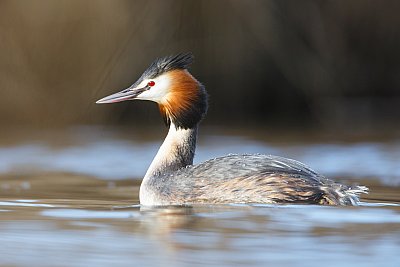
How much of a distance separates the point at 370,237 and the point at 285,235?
48 cm

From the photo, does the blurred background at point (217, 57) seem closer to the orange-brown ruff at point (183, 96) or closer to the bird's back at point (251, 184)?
the orange-brown ruff at point (183, 96)

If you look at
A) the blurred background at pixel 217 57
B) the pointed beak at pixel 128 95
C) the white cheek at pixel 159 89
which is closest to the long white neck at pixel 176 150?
the white cheek at pixel 159 89

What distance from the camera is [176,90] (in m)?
8.48

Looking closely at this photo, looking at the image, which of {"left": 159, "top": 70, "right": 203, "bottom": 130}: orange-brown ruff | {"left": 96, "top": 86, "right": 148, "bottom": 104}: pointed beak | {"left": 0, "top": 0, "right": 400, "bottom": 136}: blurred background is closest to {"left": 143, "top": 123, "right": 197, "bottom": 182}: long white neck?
{"left": 159, "top": 70, "right": 203, "bottom": 130}: orange-brown ruff

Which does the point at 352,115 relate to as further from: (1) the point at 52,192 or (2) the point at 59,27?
(1) the point at 52,192

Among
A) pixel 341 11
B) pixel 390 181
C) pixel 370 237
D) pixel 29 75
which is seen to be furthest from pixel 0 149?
pixel 370 237

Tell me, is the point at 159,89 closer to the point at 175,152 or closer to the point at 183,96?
the point at 183,96

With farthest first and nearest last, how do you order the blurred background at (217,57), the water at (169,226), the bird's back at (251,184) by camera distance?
the blurred background at (217,57) < the bird's back at (251,184) < the water at (169,226)

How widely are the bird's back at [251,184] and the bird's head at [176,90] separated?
1.68 feet

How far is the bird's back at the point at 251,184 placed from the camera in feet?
25.4

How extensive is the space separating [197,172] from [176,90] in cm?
76

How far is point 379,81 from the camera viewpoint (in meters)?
18.5

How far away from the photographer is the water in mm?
5434

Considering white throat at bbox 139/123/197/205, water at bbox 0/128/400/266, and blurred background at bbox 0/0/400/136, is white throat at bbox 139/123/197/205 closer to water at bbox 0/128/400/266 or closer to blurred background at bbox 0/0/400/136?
water at bbox 0/128/400/266
